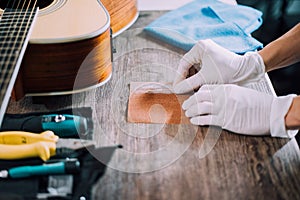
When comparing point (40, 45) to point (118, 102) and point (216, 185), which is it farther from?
point (216, 185)

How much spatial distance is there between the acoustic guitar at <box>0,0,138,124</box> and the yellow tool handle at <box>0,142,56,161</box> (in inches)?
5.2

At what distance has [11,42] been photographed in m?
0.86

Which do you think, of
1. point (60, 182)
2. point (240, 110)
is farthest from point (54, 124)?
point (240, 110)

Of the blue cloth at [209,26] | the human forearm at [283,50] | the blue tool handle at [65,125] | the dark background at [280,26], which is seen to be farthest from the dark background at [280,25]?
the blue tool handle at [65,125]

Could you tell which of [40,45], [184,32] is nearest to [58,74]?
[40,45]

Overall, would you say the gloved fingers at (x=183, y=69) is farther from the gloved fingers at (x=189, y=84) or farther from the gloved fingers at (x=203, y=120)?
the gloved fingers at (x=203, y=120)

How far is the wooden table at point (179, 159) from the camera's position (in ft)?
2.54

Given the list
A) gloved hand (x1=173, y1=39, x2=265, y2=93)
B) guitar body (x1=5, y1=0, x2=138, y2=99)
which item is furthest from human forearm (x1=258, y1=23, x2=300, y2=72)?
guitar body (x1=5, y1=0, x2=138, y2=99)

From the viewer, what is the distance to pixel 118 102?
96 cm

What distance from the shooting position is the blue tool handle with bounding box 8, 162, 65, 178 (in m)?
0.77

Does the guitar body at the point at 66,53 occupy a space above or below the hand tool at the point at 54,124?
above

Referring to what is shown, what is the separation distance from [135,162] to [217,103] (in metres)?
0.20

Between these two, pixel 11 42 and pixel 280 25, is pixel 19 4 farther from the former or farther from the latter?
pixel 280 25

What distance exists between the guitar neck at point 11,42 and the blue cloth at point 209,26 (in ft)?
1.07
